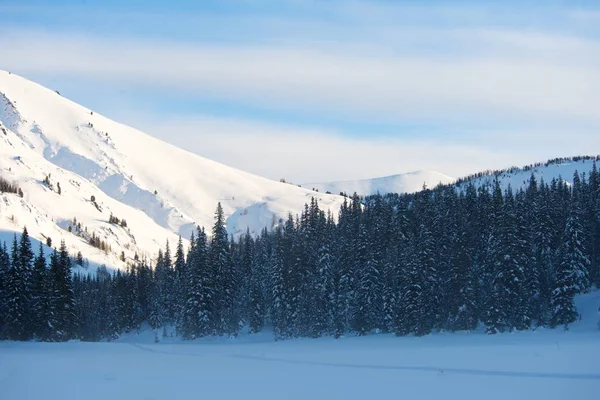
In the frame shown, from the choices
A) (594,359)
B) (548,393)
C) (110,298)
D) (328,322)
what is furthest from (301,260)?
(548,393)

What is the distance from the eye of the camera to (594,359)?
76.5 ft

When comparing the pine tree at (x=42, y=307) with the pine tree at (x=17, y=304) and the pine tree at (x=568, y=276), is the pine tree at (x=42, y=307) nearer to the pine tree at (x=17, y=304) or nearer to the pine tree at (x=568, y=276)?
the pine tree at (x=17, y=304)

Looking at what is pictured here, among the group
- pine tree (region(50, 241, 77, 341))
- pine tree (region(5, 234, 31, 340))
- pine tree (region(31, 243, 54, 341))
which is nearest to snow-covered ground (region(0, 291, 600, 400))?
pine tree (region(5, 234, 31, 340))

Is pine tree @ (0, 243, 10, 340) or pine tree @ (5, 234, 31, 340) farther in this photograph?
pine tree @ (0, 243, 10, 340)

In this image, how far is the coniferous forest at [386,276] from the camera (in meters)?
57.7

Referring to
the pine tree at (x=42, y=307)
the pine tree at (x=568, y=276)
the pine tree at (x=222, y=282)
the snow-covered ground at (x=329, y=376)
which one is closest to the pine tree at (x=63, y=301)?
the pine tree at (x=42, y=307)

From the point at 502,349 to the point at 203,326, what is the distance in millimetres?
48830

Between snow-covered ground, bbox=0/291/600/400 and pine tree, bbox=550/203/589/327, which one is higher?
pine tree, bbox=550/203/589/327

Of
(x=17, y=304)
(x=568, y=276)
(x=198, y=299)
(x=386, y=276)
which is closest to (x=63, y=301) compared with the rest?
(x=17, y=304)

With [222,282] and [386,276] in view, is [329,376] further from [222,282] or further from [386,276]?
[222,282]

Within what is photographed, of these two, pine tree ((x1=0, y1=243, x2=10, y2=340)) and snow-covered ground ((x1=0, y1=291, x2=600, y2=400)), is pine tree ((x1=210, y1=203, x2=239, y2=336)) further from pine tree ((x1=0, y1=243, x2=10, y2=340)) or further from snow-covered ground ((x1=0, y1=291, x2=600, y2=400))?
snow-covered ground ((x1=0, y1=291, x2=600, y2=400))

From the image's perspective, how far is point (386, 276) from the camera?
64688 mm

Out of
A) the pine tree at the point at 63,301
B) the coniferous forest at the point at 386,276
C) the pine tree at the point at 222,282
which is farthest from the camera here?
the pine tree at the point at 222,282

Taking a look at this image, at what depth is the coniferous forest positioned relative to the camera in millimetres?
57719
